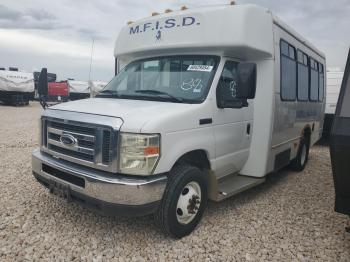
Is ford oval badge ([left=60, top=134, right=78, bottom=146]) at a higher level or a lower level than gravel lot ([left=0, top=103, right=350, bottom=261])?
higher

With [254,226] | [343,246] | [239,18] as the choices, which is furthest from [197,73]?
[343,246]

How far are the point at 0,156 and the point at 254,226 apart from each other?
244 inches

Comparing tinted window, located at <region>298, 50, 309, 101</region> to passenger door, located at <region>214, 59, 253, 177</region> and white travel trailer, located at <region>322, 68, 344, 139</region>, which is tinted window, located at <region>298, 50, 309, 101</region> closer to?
passenger door, located at <region>214, 59, 253, 177</region>

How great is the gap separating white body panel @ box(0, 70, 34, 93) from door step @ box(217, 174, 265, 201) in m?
20.9

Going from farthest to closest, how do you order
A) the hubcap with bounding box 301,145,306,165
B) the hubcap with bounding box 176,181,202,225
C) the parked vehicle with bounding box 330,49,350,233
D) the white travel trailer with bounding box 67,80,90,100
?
the white travel trailer with bounding box 67,80,90,100 → the hubcap with bounding box 301,145,306,165 → the hubcap with bounding box 176,181,202,225 → the parked vehicle with bounding box 330,49,350,233

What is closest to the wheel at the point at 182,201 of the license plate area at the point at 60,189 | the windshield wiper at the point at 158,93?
the windshield wiper at the point at 158,93

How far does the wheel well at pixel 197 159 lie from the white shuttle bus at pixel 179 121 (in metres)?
0.02

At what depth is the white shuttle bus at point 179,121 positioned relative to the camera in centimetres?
362

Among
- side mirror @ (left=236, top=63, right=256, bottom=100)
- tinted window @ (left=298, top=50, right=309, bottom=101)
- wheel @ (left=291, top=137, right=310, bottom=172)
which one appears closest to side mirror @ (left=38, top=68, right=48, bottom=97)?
side mirror @ (left=236, top=63, right=256, bottom=100)

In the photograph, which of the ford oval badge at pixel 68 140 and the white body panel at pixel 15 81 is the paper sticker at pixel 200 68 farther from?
Answer: the white body panel at pixel 15 81

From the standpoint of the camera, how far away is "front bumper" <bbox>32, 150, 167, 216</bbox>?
3.55 m

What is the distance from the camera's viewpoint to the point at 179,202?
4141 mm

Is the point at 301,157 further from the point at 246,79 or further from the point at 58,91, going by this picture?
the point at 58,91

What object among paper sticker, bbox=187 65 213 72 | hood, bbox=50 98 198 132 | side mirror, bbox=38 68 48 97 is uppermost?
paper sticker, bbox=187 65 213 72
